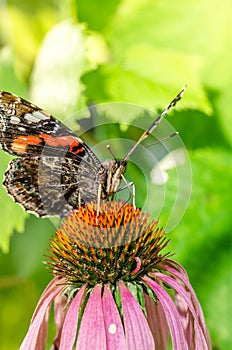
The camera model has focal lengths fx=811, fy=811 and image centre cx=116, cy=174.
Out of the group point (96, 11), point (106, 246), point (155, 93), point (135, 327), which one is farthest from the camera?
point (96, 11)

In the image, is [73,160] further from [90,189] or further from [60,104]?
[60,104]

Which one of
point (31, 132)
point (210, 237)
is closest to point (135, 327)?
point (31, 132)

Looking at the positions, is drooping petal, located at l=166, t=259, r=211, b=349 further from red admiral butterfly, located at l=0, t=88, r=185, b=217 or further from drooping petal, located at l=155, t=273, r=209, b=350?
red admiral butterfly, located at l=0, t=88, r=185, b=217

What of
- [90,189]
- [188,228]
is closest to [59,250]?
[90,189]

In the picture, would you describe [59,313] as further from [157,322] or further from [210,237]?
[210,237]

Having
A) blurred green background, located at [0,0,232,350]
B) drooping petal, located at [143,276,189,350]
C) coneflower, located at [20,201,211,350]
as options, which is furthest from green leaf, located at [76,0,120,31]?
drooping petal, located at [143,276,189,350]
